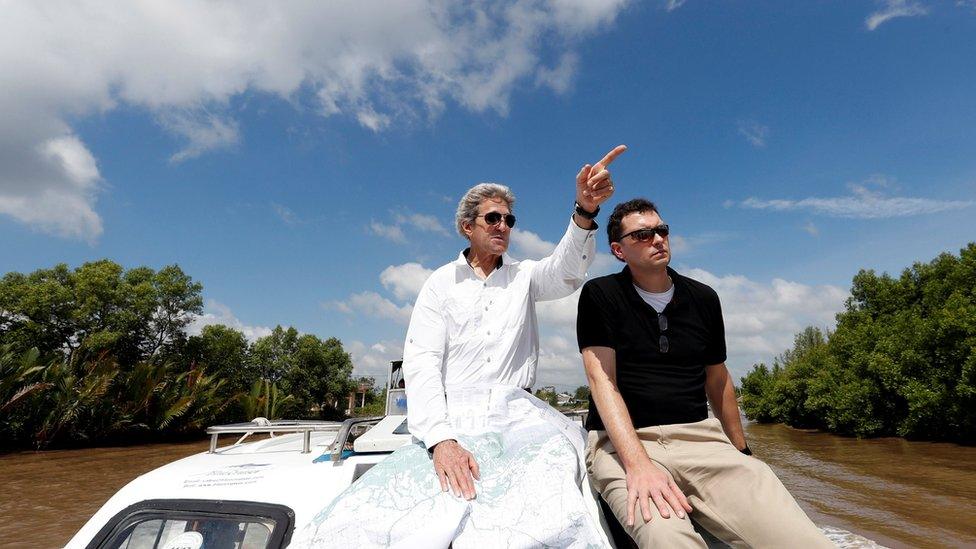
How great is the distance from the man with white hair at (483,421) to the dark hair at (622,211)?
0.60 ft

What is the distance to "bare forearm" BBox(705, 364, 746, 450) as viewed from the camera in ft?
9.10

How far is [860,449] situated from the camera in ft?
68.6

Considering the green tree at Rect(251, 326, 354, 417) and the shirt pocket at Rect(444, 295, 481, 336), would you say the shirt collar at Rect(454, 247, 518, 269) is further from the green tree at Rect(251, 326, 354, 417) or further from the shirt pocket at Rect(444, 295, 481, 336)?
the green tree at Rect(251, 326, 354, 417)

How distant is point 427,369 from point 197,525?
124cm

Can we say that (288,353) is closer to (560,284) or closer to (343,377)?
(343,377)

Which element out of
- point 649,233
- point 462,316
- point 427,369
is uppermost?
point 649,233

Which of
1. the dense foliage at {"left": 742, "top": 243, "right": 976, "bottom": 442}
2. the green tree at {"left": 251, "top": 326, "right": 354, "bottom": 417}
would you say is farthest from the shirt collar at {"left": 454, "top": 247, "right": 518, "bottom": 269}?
the green tree at {"left": 251, "top": 326, "right": 354, "bottom": 417}

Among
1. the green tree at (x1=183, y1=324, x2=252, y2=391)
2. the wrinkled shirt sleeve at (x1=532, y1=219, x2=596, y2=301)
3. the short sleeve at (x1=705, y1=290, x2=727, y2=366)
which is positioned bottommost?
the short sleeve at (x1=705, y1=290, x2=727, y2=366)

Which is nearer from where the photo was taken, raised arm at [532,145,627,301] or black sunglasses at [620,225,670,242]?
raised arm at [532,145,627,301]

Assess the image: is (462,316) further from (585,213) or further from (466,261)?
(585,213)

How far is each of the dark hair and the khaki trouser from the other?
963mm

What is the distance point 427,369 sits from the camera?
2621 millimetres

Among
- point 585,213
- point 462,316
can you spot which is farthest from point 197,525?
point 585,213

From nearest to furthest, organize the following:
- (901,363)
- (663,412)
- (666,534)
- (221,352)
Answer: (666,534)
(663,412)
(901,363)
(221,352)
